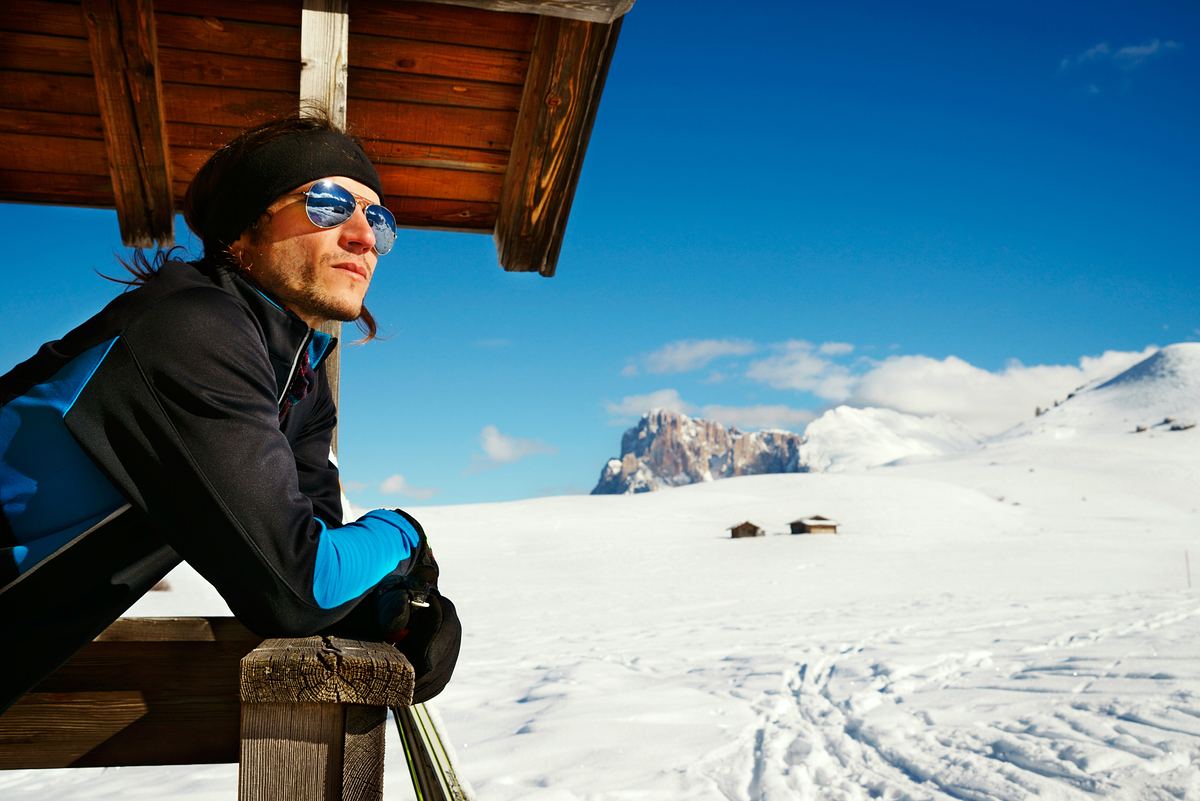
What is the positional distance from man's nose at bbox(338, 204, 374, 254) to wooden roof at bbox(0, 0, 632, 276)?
1.28m

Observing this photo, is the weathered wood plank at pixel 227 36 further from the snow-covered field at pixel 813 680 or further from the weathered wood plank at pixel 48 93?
the snow-covered field at pixel 813 680

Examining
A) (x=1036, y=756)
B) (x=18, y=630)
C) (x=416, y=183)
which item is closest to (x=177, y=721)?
(x=18, y=630)

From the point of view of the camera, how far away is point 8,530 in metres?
1.36

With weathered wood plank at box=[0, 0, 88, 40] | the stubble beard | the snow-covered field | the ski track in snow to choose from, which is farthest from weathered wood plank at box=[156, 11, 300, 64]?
the ski track in snow

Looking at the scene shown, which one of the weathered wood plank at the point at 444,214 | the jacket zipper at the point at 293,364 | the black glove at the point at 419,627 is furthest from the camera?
the weathered wood plank at the point at 444,214

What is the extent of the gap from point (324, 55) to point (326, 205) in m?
1.35

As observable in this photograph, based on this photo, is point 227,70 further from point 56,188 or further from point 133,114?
point 56,188

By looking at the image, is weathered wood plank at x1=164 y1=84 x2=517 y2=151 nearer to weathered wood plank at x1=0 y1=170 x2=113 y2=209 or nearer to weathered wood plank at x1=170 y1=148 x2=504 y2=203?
weathered wood plank at x1=170 y1=148 x2=504 y2=203

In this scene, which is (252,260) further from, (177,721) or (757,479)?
(757,479)

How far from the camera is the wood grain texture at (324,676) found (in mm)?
951

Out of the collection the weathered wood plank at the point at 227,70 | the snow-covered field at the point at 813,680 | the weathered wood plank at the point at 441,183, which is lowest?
the snow-covered field at the point at 813,680

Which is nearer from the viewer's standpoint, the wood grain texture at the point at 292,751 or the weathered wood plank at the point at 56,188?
the wood grain texture at the point at 292,751

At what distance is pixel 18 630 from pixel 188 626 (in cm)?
83

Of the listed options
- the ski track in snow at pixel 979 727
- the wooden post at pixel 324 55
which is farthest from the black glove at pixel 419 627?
the ski track in snow at pixel 979 727
